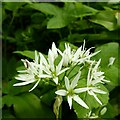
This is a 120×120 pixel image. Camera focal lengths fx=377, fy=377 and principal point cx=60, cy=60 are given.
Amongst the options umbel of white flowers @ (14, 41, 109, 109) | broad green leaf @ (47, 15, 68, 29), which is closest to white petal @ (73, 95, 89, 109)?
umbel of white flowers @ (14, 41, 109, 109)

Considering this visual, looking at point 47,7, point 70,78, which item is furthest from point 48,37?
point 70,78

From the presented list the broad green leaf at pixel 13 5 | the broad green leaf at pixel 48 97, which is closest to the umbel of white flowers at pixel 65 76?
the broad green leaf at pixel 48 97

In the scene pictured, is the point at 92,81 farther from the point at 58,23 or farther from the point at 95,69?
the point at 58,23

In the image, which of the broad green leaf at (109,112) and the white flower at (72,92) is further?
the broad green leaf at (109,112)

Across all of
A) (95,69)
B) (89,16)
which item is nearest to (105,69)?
(95,69)

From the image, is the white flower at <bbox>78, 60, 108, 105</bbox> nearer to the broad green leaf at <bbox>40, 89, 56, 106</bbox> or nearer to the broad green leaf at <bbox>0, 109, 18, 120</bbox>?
the broad green leaf at <bbox>40, 89, 56, 106</bbox>

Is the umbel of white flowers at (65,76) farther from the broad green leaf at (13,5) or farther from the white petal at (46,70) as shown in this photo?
the broad green leaf at (13,5)

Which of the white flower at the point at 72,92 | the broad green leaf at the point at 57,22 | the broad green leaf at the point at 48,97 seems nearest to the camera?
the white flower at the point at 72,92
